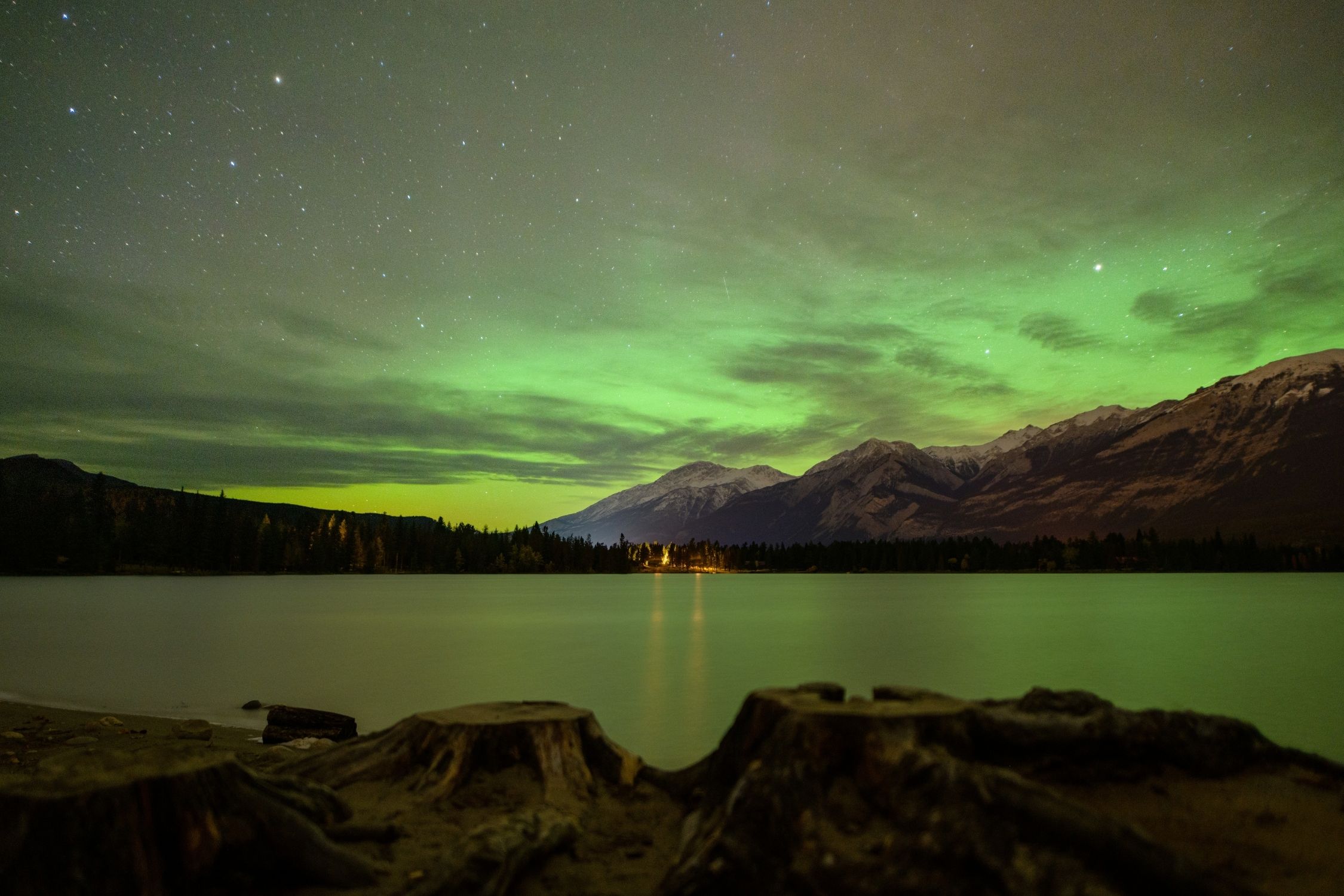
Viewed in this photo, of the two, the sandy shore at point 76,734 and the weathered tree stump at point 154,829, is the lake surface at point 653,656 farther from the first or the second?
the weathered tree stump at point 154,829

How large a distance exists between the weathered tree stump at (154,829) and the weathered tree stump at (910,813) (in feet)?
12.1

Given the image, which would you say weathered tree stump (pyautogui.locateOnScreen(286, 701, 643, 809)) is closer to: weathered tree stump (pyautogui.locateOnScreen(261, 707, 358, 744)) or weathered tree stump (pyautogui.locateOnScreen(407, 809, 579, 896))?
weathered tree stump (pyautogui.locateOnScreen(407, 809, 579, 896))

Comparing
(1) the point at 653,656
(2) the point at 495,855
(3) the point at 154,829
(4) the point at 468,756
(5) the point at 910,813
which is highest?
(5) the point at 910,813

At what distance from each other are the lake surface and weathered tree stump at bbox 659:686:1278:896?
515 inches

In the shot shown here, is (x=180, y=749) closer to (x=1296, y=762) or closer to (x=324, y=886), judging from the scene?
(x=324, y=886)

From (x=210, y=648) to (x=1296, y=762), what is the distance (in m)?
51.0

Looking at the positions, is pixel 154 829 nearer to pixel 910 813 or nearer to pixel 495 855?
pixel 495 855

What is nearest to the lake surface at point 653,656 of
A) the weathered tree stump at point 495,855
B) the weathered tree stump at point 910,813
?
the weathered tree stump at point 495,855

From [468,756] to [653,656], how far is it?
37457 millimetres

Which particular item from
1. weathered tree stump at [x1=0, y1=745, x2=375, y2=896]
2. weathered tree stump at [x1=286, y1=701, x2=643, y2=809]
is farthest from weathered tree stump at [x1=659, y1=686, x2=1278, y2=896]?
weathered tree stump at [x1=0, y1=745, x2=375, y2=896]

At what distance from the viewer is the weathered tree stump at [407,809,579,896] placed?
22.1 ft

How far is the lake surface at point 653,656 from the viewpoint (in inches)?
1101

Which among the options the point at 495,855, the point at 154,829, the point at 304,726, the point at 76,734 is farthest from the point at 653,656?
the point at 154,829

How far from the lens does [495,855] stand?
279 inches
